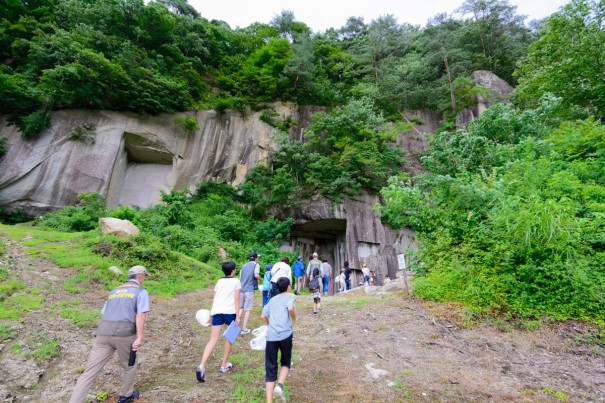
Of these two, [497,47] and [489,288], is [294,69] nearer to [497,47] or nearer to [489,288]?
[497,47]

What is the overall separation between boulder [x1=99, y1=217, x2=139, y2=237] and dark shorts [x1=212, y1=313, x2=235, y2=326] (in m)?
7.57

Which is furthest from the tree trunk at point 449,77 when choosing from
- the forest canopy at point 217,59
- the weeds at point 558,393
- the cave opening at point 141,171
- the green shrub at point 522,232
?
the weeds at point 558,393

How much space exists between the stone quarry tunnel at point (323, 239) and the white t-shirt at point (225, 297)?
13.7 meters

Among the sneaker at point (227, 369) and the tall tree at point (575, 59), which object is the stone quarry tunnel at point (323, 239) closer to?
the tall tree at point (575, 59)

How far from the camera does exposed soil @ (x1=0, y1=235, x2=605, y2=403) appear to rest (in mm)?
3611

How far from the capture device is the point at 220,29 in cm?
2384

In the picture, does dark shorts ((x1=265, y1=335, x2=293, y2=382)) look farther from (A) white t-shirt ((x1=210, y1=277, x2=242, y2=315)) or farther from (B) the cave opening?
(B) the cave opening

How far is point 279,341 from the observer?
3338 mm

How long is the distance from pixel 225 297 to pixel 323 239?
1693cm

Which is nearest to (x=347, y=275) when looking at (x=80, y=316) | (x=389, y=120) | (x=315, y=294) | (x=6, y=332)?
(x=315, y=294)

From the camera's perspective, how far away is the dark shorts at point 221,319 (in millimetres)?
4078

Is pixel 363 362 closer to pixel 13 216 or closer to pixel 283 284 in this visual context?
pixel 283 284

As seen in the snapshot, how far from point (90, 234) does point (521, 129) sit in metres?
15.0

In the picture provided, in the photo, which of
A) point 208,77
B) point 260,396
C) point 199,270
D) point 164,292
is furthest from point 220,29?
point 260,396
